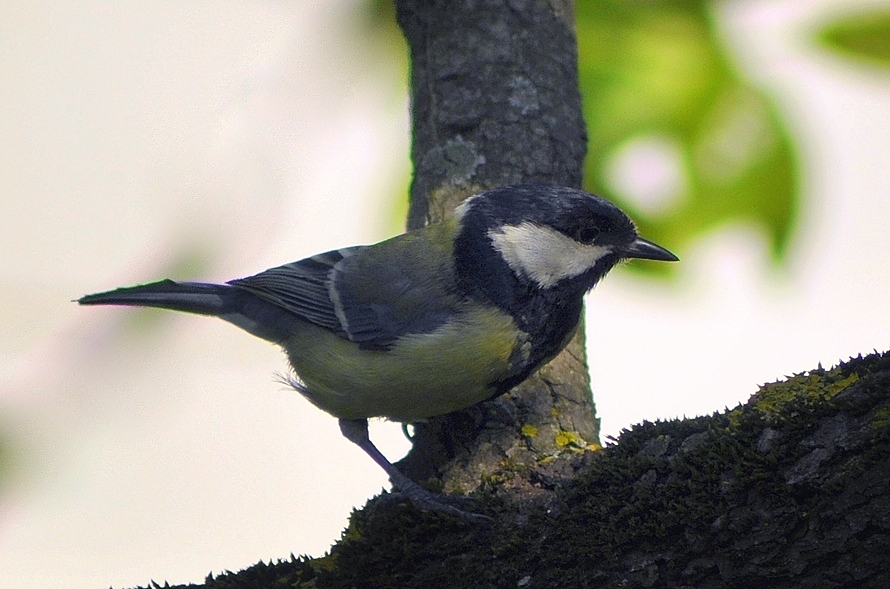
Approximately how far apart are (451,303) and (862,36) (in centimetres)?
125

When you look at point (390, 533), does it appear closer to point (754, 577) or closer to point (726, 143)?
point (754, 577)

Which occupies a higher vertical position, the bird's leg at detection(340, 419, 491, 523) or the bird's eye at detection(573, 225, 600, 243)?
the bird's eye at detection(573, 225, 600, 243)

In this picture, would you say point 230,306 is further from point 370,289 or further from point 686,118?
point 686,118

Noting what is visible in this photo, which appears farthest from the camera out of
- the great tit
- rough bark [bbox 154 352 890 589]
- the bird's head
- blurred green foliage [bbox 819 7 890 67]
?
the bird's head

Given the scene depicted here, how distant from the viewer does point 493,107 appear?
9.96 feet

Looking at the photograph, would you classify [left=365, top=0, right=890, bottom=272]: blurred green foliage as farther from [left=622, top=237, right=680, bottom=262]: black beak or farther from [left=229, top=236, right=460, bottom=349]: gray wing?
[left=229, top=236, right=460, bottom=349]: gray wing

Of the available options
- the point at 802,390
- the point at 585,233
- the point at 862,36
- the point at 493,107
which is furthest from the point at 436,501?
the point at 862,36

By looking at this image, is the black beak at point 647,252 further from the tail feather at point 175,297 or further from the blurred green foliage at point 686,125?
the tail feather at point 175,297

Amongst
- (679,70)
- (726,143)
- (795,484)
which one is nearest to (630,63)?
(679,70)

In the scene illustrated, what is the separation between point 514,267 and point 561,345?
0.26 metres

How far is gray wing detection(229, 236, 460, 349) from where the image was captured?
8.90 ft

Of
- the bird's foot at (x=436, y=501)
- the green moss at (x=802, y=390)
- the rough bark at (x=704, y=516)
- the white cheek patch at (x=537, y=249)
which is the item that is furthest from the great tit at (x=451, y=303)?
the green moss at (x=802, y=390)

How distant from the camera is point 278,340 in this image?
3.07 metres

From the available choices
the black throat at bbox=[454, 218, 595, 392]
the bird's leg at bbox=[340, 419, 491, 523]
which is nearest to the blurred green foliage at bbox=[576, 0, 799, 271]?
the black throat at bbox=[454, 218, 595, 392]
